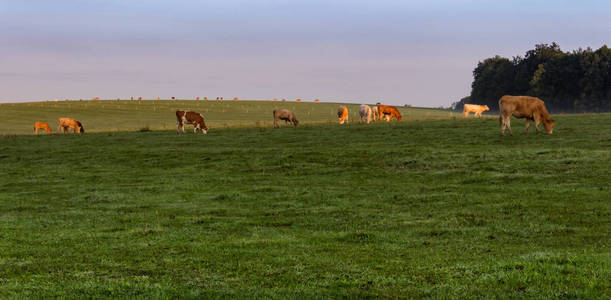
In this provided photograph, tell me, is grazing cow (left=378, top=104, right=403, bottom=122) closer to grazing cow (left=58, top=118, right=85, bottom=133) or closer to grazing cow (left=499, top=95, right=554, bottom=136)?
grazing cow (left=499, top=95, right=554, bottom=136)

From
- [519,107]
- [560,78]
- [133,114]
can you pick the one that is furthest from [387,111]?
[133,114]

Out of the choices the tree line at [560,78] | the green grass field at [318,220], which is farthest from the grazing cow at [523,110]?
the tree line at [560,78]

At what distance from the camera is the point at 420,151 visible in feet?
95.1

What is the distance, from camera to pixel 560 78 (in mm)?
93000

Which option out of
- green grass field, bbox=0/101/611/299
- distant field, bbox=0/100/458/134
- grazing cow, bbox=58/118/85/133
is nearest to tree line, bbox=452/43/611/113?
distant field, bbox=0/100/458/134

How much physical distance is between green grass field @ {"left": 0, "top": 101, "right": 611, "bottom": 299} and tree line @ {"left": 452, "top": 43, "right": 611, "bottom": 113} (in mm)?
60578

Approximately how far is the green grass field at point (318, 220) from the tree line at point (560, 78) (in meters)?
60.6

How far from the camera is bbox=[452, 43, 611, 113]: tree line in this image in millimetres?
89625

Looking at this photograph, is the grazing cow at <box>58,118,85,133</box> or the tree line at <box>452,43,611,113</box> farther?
the tree line at <box>452,43,611,113</box>

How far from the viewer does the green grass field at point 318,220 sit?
8.98 metres

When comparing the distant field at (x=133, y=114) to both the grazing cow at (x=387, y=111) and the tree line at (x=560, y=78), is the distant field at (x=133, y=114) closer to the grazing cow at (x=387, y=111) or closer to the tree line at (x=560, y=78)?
the tree line at (x=560, y=78)

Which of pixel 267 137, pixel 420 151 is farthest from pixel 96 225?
pixel 267 137

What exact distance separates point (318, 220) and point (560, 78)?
87.6 meters

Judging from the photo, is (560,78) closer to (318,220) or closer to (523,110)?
(523,110)
